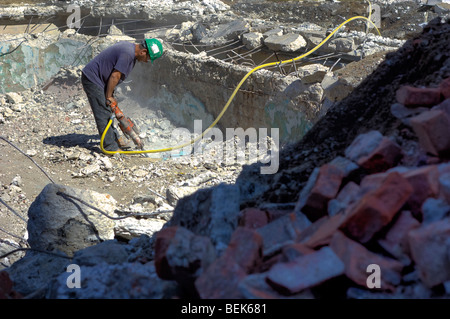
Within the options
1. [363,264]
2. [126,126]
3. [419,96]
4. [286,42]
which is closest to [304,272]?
[363,264]

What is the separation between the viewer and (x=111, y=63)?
557 centimetres

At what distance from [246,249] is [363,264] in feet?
1.46

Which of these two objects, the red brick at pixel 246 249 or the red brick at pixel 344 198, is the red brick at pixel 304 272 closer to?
the red brick at pixel 246 249

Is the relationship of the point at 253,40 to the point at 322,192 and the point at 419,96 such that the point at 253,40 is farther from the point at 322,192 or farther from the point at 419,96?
the point at 322,192

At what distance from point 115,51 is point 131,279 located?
425 centimetres

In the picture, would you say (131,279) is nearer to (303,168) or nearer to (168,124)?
(303,168)

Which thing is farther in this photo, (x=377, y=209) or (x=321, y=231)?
(x=321, y=231)

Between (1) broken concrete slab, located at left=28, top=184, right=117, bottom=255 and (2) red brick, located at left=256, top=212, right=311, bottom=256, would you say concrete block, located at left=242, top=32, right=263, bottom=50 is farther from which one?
(2) red brick, located at left=256, top=212, right=311, bottom=256

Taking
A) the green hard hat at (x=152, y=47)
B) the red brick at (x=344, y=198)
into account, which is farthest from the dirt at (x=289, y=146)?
the green hard hat at (x=152, y=47)

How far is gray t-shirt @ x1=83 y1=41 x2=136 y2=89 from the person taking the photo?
544cm

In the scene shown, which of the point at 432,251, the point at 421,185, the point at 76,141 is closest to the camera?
the point at 432,251

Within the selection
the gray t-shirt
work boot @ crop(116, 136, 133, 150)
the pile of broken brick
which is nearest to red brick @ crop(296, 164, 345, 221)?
the pile of broken brick

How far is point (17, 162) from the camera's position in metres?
5.83
